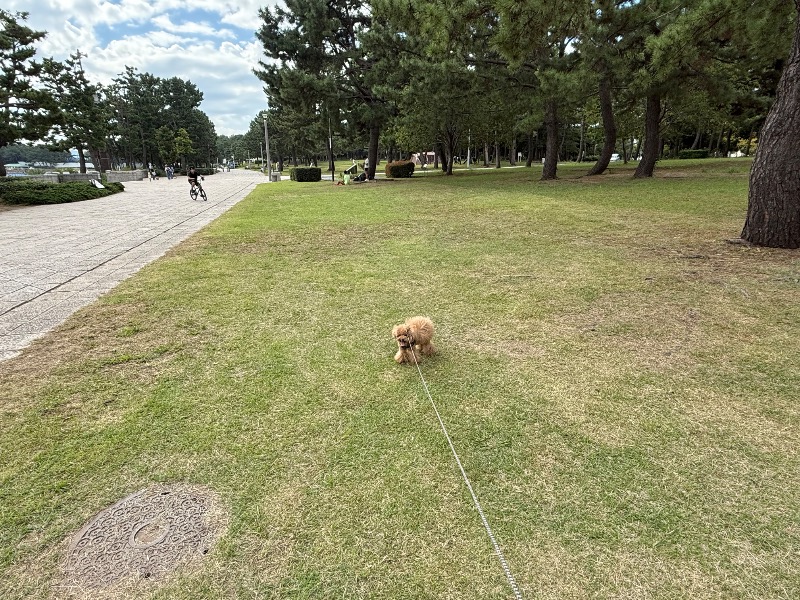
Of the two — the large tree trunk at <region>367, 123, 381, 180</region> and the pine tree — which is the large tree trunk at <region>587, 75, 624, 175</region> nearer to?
the large tree trunk at <region>367, 123, 381, 180</region>

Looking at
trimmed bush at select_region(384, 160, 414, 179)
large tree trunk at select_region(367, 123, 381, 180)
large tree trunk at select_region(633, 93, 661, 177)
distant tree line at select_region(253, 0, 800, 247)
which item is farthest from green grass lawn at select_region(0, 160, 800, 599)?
trimmed bush at select_region(384, 160, 414, 179)

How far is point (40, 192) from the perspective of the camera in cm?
1912

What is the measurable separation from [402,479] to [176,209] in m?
16.6

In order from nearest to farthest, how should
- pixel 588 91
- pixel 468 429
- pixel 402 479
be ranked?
pixel 402 479
pixel 468 429
pixel 588 91

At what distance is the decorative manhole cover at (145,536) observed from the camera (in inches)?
70.9

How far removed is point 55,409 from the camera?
9.58 feet

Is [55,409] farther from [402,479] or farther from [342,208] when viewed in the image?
[342,208]

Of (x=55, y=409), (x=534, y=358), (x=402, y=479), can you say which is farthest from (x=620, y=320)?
(x=55, y=409)

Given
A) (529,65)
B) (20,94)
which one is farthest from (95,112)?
(529,65)

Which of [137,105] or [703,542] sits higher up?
[137,105]

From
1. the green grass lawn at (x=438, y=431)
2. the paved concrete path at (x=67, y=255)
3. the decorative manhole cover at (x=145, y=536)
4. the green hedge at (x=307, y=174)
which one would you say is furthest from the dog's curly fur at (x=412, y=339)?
the green hedge at (x=307, y=174)

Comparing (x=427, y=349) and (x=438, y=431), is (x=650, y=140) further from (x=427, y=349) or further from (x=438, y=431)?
(x=438, y=431)

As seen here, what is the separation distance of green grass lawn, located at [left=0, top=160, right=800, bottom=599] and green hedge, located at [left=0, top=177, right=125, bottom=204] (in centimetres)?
1824

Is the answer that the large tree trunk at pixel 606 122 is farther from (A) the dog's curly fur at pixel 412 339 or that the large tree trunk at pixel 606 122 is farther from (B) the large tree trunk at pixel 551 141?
(A) the dog's curly fur at pixel 412 339
